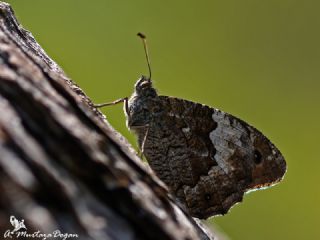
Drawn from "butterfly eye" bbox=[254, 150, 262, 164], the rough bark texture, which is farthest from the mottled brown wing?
the rough bark texture

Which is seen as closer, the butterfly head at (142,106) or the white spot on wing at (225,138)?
the white spot on wing at (225,138)

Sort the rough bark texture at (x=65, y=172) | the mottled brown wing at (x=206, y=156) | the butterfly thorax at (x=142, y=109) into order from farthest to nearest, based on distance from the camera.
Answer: the butterfly thorax at (x=142, y=109)
the mottled brown wing at (x=206, y=156)
the rough bark texture at (x=65, y=172)

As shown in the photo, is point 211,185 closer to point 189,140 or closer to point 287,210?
point 189,140

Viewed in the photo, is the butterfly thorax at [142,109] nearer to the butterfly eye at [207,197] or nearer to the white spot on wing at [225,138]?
the white spot on wing at [225,138]

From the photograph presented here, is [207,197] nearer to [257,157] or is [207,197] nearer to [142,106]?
[257,157]

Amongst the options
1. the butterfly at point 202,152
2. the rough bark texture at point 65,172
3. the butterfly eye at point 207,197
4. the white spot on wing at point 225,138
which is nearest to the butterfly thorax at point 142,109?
the butterfly at point 202,152

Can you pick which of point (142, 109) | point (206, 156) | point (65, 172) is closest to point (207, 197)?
point (206, 156)

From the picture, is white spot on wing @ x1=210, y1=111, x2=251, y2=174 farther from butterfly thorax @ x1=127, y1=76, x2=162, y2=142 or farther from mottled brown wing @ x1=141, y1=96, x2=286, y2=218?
butterfly thorax @ x1=127, y1=76, x2=162, y2=142

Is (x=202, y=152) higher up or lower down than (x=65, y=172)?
higher up

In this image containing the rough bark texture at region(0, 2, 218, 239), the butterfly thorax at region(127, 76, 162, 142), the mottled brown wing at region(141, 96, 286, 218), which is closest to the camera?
the rough bark texture at region(0, 2, 218, 239)
